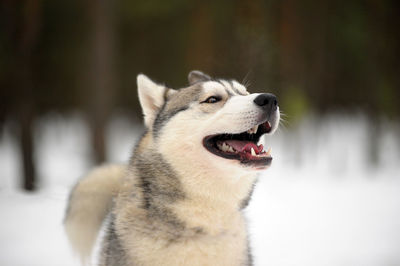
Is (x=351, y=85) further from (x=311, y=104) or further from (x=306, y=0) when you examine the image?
(x=306, y=0)

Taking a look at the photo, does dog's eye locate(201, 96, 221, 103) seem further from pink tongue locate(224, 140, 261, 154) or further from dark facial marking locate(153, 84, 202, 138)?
pink tongue locate(224, 140, 261, 154)

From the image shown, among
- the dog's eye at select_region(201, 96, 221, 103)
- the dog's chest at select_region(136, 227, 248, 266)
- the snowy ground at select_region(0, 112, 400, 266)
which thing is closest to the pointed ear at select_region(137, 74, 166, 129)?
the dog's eye at select_region(201, 96, 221, 103)

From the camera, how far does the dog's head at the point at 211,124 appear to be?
8.63 feet

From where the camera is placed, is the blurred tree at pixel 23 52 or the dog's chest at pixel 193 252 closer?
the dog's chest at pixel 193 252

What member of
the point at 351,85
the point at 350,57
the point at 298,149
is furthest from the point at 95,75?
the point at 351,85

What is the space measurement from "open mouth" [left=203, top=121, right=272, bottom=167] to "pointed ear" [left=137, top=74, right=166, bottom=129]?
701 mm

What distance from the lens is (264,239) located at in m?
5.20

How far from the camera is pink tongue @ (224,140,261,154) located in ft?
8.84

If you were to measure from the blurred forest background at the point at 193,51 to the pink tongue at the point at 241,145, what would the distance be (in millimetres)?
2934

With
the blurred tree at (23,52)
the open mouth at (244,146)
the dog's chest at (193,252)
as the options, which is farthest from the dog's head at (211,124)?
the blurred tree at (23,52)

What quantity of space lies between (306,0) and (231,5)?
2.75 metres

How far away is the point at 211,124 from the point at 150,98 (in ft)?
2.62

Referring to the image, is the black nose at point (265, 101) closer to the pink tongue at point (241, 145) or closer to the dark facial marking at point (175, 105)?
the pink tongue at point (241, 145)

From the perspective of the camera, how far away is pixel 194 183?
268 centimetres
